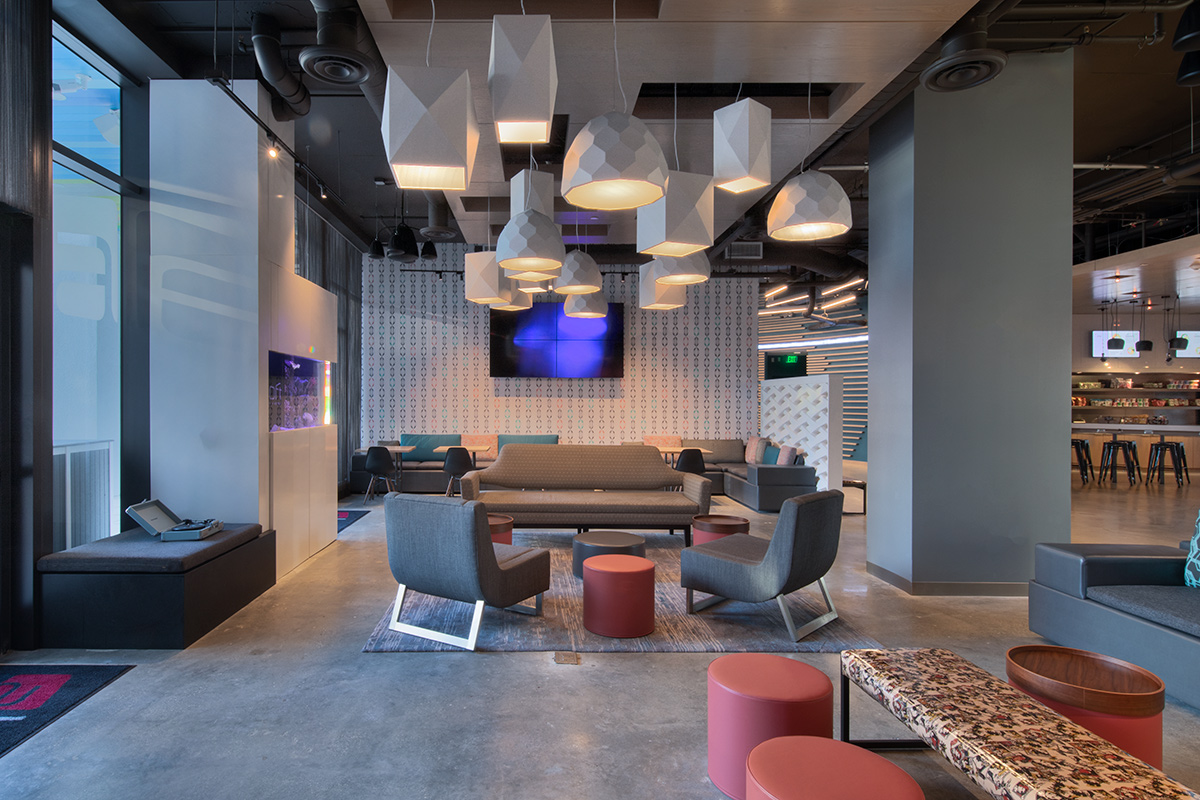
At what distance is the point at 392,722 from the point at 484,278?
13.0 feet

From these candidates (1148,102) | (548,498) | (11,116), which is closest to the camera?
(11,116)

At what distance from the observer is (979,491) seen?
16.2 ft

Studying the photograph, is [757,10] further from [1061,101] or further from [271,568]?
[271,568]

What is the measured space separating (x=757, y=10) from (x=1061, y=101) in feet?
10.2

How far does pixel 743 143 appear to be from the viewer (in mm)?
3475

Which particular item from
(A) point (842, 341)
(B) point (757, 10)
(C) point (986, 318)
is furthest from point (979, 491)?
(A) point (842, 341)

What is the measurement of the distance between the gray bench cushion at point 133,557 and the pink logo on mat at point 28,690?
639 millimetres

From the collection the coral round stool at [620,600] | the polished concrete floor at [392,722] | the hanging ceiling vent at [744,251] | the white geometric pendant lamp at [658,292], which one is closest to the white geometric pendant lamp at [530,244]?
the white geometric pendant lamp at [658,292]

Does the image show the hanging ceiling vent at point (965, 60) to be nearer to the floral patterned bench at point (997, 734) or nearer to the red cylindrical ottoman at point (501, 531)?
the floral patterned bench at point (997, 734)

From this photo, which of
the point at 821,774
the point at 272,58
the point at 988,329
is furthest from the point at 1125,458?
the point at 272,58

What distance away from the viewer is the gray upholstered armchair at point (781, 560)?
3.75 m

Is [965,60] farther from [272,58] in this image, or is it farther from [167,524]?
[167,524]

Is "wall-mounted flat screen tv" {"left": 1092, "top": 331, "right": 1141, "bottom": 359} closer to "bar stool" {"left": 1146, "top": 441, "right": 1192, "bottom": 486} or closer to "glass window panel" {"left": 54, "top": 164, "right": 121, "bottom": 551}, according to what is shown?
"bar stool" {"left": 1146, "top": 441, "right": 1192, "bottom": 486}

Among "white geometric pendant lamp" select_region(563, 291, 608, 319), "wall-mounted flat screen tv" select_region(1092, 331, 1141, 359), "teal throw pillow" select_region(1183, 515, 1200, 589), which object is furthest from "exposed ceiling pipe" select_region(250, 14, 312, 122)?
"wall-mounted flat screen tv" select_region(1092, 331, 1141, 359)
